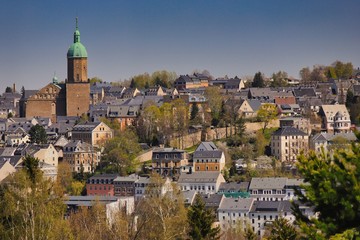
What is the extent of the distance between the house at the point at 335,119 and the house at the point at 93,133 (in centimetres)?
1516

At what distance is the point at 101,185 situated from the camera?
55062mm

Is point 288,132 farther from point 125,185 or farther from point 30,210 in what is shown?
point 30,210

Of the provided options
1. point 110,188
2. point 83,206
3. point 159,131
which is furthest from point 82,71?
point 83,206

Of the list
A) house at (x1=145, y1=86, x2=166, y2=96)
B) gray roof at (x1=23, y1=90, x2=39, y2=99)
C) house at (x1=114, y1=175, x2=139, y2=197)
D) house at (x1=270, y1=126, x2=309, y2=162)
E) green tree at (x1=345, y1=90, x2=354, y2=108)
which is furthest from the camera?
house at (x1=145, y1=86, x2=166, y2=96)

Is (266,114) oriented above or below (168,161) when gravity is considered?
above

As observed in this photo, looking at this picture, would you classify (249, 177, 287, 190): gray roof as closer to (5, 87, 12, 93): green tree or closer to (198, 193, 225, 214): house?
(198, 193, 225, 214): house

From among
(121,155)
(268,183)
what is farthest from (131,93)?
(268,183)

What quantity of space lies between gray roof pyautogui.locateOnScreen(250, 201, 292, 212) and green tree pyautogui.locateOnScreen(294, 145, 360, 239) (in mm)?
34405

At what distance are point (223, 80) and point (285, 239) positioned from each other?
69110mm

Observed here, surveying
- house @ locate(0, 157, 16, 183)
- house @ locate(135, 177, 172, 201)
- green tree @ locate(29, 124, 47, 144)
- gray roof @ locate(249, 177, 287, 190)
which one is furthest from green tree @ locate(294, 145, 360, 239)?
green tree @ locate(29, 124, 47, 144)

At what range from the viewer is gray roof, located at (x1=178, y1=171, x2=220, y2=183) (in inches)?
2120

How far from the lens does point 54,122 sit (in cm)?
7256

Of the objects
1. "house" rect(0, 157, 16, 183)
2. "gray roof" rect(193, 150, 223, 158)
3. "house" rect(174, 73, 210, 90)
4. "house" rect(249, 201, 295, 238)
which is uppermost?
"house" rect(174, 73, 210, 90)

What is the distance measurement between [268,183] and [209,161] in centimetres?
530
